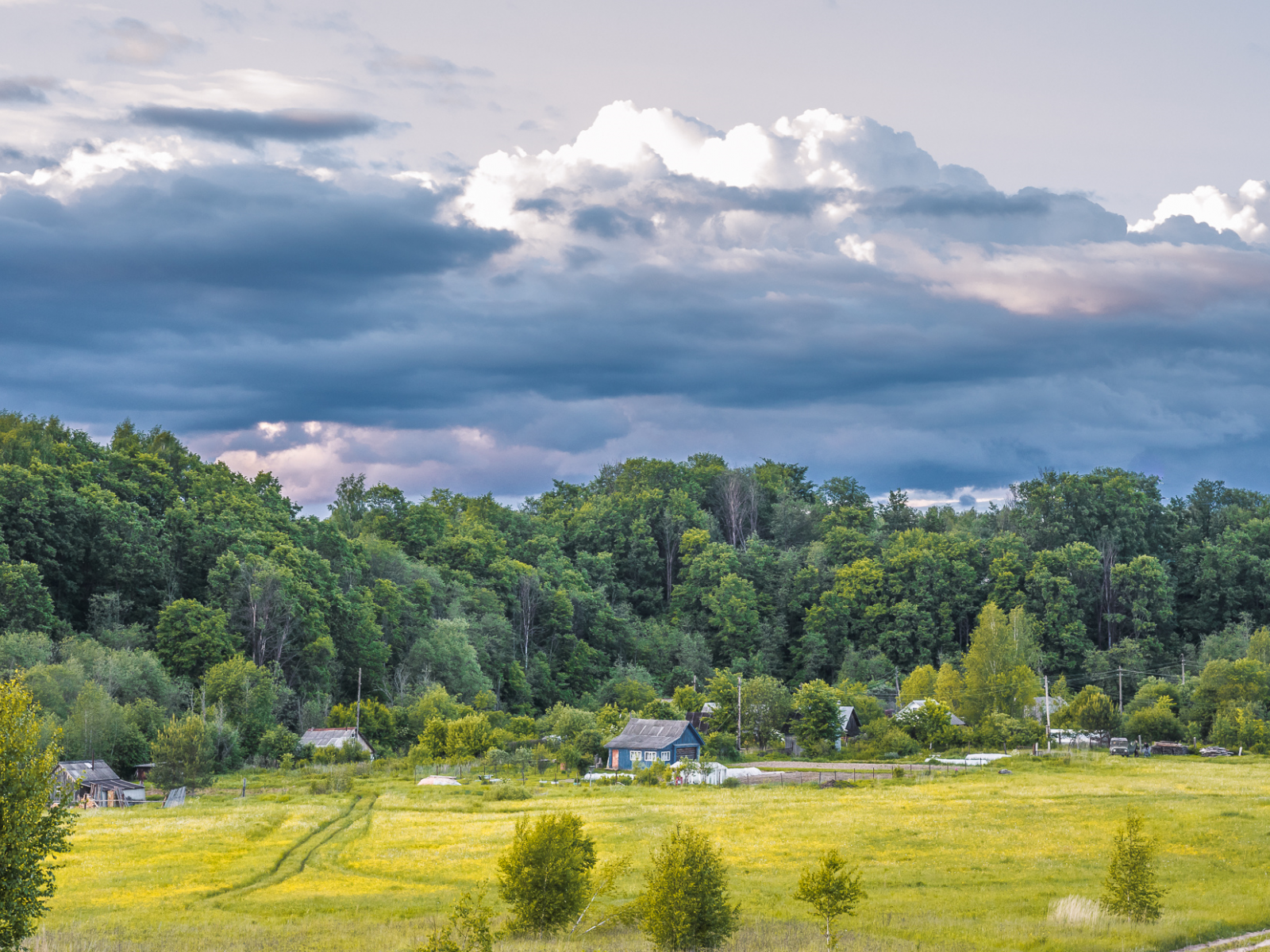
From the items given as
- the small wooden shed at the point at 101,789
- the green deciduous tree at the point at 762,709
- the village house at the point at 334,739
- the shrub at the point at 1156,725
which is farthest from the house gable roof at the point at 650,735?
the shrub at the point at 1156,725

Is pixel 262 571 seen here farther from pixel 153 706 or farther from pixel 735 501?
pixel 735 501

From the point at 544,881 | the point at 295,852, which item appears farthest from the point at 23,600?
the point at 544,881

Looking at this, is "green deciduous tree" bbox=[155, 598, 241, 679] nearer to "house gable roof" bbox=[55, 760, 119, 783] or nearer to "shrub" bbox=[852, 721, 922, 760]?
"house gable roof" bbox=[55, 760, 119, 783]

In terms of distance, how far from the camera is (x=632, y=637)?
5482 inches

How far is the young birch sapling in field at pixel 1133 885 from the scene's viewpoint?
30.0 meters

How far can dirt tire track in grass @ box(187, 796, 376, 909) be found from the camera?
36375 mm

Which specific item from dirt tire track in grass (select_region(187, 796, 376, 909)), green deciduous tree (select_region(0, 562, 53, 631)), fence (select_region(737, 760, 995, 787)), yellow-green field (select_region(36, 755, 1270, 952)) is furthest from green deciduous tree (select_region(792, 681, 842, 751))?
green deciduous tree (select_region(0, 562, 53, 631))

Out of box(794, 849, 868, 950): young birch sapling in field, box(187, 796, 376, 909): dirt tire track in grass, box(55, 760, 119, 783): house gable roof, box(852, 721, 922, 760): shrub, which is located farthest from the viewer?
box(852, 721, 922, 760): shrub

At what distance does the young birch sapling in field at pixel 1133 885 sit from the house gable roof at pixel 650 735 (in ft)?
170

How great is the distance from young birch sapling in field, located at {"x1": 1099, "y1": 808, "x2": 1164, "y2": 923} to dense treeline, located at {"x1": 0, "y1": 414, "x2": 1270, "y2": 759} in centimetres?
6381

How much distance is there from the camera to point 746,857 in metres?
41.6

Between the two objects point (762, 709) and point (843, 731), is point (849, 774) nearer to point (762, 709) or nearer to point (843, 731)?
point (843, 731)

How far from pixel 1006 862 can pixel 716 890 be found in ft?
60.6

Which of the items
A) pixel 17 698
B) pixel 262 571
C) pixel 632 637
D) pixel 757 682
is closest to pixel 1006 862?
pixel 17 698
